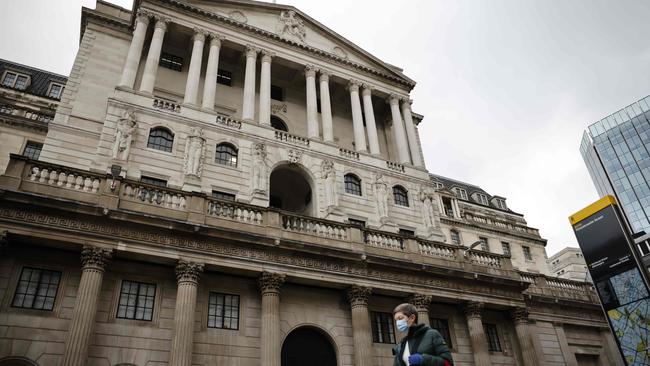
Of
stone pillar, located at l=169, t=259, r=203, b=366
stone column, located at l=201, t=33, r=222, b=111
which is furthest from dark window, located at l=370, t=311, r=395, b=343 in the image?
stone column, located at l=201, t=33, r=222, b=111

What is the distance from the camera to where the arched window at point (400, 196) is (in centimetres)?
3072

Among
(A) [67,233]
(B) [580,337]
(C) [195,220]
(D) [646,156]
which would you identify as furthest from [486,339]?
(D) [646,156]

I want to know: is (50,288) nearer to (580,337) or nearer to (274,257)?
(274,257)

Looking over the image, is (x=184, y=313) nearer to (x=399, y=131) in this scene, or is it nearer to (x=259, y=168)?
(x=259, y=168)

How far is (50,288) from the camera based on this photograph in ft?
58.1

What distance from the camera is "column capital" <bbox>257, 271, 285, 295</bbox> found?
66.3 ft

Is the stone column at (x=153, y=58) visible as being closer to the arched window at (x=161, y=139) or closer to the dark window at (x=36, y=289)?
the arched window at (x=161, y=139)

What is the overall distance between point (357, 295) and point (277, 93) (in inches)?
721

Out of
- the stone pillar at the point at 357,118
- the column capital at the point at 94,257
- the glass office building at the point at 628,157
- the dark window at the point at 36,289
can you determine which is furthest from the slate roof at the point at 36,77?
the glass office building at the point at 628,157

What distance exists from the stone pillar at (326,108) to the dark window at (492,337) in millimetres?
15147

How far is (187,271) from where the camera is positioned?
18859mm

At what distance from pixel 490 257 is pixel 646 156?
3489 inches

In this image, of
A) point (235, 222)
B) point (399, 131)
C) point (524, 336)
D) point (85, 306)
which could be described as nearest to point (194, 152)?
point (235, 222)

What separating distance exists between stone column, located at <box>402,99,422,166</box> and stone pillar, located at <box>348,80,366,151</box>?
12.6 ft
